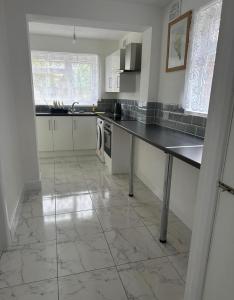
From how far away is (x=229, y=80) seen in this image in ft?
2.84

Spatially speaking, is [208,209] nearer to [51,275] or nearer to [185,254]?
[185,254]

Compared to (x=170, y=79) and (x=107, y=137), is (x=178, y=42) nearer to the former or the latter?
(x=170, y=79)

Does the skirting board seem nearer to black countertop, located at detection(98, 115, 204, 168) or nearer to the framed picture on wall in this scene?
black countertop, located at detection(98, 115, 204, 168)

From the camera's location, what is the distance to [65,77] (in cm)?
483

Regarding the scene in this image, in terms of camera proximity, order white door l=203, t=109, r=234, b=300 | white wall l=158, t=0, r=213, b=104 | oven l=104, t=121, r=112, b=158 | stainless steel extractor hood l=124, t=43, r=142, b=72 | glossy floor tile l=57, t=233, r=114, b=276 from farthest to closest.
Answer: oven l=104, t=121, r=112, b=158
stainless steel extractor hood l=124, t=43, r=142, b=72
white wall l=158, t=0, r=213, b=104
glossy floor tile l=57, t=233, r=114, b=276
white door l=203, t=109, r=234, b=300

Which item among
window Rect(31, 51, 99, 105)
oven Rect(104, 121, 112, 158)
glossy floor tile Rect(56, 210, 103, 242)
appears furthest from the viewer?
window Rect(31, 51, 99, 105)

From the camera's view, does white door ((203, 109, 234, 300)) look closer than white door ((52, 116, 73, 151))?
Yes

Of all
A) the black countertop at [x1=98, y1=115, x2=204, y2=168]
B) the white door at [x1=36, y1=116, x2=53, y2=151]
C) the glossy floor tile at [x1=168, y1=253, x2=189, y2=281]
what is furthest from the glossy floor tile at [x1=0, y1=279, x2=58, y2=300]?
the white door at [x1=36, y1=116, x2=53, y2=151]

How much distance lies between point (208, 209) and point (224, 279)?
311mm

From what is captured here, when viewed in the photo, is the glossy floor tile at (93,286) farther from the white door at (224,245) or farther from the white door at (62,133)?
the white door at (62,133)

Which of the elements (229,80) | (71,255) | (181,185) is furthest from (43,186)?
(229,80)

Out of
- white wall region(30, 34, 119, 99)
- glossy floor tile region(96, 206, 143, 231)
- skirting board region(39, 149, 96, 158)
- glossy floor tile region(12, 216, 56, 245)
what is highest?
white wall region(30, 34, 119, 99)

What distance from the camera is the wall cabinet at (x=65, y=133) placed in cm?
435

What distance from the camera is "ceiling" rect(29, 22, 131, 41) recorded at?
152 inches
